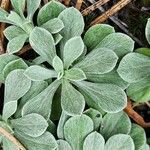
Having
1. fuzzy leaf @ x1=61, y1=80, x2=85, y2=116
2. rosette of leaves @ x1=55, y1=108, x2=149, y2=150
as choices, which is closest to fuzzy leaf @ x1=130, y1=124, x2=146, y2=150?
rosette of leaves @ x1=55, y1=108, x2=149, y2=150

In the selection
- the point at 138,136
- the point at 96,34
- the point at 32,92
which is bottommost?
the point at 138,136

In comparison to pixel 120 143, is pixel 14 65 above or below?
above

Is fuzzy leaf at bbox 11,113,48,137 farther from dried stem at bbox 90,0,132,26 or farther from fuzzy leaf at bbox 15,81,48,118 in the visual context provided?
dried stem at bbox 90,0,132,26

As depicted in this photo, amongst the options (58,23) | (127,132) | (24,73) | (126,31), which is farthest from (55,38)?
(127,132)

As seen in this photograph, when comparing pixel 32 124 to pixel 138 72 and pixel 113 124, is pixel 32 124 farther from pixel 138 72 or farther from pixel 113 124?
pixel 138 72

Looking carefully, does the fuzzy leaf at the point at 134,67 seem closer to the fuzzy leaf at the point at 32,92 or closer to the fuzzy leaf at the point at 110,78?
the fuzzy leaf at the point at 110,78

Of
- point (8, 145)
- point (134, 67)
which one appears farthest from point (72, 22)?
point (8, 145)

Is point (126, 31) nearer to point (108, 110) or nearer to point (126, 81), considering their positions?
point (126, 81)
